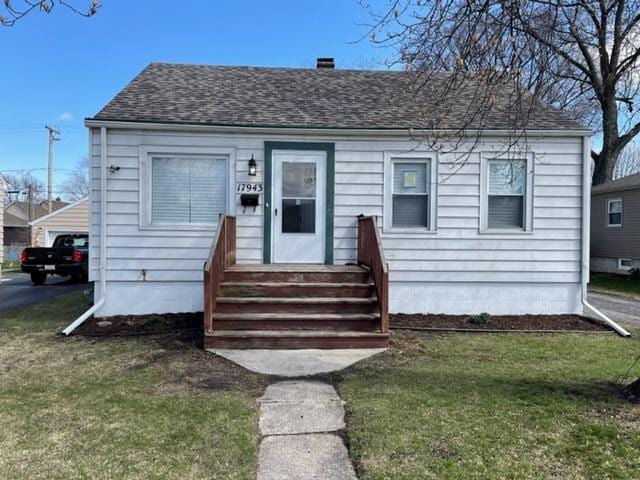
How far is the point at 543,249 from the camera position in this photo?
791 cm

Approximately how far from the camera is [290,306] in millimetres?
6316

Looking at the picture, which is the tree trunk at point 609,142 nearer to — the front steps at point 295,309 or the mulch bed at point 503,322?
the mulch bed at point 503,322

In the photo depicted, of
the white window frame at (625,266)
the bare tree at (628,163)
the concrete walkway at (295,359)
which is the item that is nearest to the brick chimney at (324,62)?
the concrete walkway at (295,359)

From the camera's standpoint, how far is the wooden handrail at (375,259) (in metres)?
5.98

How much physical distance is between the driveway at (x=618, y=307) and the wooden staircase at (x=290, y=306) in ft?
15.8

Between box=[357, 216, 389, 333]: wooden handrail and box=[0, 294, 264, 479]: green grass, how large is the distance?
1965 millimetres

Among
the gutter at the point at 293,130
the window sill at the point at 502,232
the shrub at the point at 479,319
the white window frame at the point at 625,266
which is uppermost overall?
the gutter at the point at 293,130

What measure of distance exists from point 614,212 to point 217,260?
17080 millimetres

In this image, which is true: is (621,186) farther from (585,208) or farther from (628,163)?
(628,163)

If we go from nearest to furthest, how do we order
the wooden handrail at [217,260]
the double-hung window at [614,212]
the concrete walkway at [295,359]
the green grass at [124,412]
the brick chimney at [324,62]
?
the green grass at [124,412]
the concrete walkway at [295,359]
the wooden handrail at [217,260]
the brick chimney at [324,62]
the double-hung window at [614,212]

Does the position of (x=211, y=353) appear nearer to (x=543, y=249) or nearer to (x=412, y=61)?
(x=412, y=61)

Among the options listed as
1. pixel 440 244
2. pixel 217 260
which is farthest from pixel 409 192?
pixel 217 260

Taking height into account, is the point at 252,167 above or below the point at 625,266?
above

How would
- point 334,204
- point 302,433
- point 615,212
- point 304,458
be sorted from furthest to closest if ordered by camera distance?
point 615,212
point 334,204
point 302,433
point 304,458
